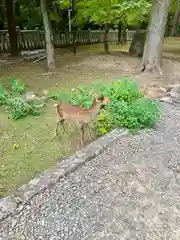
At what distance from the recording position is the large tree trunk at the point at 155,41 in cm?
848

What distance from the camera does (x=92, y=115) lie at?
13.6ft

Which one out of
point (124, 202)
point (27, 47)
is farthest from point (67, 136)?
point (27, 47)

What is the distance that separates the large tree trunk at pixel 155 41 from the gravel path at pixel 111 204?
211 inches

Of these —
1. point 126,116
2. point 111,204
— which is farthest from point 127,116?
point 111,204

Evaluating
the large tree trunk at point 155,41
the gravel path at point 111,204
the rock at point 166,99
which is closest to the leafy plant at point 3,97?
the gravel path at point 111,204

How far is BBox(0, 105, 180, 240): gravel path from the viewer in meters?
2.47

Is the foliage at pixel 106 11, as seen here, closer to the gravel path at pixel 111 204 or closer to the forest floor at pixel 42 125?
the forest floor at pixel 42 125

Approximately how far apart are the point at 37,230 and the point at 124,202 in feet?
2.95

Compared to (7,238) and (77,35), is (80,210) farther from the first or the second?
(77,35)

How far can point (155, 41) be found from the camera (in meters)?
8.76

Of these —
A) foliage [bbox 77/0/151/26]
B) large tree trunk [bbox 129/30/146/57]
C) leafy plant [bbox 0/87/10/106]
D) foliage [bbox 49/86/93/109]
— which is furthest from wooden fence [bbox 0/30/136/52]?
foliage [bbox 49/86/93/109]

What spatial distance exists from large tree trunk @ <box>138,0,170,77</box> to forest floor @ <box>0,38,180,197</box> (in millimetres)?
416

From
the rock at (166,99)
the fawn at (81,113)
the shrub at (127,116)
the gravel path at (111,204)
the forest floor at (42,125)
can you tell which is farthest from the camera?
the rock at (166,99)

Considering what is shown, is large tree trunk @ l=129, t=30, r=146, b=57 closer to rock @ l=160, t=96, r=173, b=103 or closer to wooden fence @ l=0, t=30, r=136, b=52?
wooden fence @ l=0, t=30, r=136, b=52
